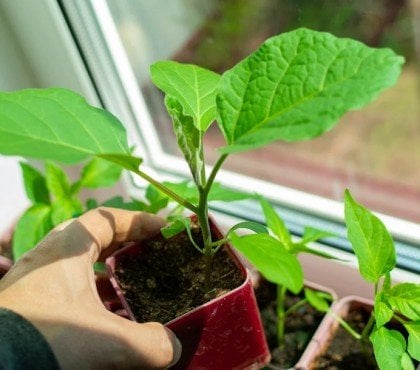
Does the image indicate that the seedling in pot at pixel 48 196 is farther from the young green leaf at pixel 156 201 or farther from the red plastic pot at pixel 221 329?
the red plastic pot at pixel 221 329

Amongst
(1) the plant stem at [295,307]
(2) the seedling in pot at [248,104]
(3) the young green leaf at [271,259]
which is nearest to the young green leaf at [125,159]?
(2) the seedling in pot at [248,104]

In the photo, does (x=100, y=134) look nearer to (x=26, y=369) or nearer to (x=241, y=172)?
Result: (x=26, y=369)

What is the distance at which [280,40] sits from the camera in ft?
1.58

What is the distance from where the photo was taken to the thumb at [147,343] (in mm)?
542

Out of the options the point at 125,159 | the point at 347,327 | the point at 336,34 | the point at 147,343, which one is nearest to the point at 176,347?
the point at 147,343

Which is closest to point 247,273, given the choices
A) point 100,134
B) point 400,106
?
point 100,134

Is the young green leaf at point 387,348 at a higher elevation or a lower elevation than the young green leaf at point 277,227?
lower

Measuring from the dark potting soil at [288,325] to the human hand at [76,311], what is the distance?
287 mm

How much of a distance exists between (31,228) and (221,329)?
1.15ft

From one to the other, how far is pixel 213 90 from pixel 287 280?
17cm

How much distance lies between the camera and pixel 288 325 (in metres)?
0.87

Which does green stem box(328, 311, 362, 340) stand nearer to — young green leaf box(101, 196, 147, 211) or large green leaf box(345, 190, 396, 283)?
large green leaf box(345, 190, 396, 283)

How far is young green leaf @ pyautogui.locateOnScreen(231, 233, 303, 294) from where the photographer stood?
511 millimetres

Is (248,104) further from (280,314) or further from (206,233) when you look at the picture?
(280,314)
